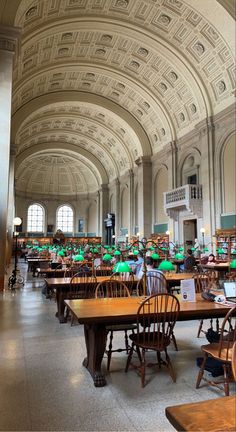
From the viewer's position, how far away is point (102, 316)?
3309 mm

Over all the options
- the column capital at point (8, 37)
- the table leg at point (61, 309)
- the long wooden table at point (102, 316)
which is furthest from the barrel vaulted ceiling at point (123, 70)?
the long wooden table at point (102, 316)

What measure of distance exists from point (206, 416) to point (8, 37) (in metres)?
10.6

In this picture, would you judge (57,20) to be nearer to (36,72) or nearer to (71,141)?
(36,72)

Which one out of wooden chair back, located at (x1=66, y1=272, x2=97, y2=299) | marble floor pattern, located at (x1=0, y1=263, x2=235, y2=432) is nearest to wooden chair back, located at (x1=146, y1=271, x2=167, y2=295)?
marble floor pattern, located at (x1=0, y1=263, x2=235, y2=432)

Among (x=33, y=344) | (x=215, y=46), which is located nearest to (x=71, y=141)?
(x=215, y=46)

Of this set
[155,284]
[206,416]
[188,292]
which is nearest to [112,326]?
[188,292]

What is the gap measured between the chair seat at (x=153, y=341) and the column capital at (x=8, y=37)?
932 centimetres

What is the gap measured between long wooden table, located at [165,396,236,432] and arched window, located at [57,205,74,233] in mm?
38292

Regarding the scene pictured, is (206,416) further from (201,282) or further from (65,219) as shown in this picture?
(65,219)

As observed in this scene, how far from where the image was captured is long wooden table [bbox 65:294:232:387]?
11.0 ft

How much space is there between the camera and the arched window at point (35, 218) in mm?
37906

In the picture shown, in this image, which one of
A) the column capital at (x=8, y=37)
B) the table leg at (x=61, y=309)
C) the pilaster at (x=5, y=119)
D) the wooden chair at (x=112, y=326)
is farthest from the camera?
the column capital at (x=8, y=37)

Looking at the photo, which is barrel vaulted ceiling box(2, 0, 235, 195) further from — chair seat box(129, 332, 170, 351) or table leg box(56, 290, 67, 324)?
chair seat box(129, 332, 170, 351)

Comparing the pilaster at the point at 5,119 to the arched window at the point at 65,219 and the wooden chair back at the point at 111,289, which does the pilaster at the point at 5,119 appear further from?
the arched window at the point at 65,219
